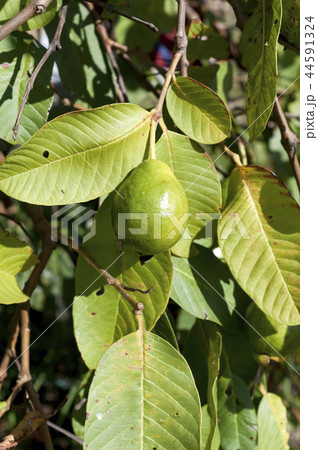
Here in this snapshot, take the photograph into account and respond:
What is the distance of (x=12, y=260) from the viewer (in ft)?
3.04

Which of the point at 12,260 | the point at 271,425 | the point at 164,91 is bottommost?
the point at 271,425

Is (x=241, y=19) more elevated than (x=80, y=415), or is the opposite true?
(x=241, y=19)

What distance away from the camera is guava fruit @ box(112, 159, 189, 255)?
721mm

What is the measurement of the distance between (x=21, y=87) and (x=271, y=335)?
664mm

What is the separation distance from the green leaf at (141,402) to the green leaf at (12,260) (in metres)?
0.22

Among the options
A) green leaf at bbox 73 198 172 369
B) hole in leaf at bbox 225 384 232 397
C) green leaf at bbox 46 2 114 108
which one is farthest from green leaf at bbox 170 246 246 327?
green leaf at bbox 46 2 114 108

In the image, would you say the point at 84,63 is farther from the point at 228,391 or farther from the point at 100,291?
the point at 228,391

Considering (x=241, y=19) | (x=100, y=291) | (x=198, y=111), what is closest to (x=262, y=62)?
(x=198, y=111)

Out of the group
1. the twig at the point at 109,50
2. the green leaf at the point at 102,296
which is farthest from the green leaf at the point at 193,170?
the twig at the point at 109,50

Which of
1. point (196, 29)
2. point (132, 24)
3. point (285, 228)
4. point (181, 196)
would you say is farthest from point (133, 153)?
point (132, 24)

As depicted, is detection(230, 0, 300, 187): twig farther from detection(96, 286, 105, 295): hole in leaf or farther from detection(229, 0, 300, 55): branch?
detection(96, 286, 105, 295): hole in leaf

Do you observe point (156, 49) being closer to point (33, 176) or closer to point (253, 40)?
point (253, 40)

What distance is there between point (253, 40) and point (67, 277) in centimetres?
104

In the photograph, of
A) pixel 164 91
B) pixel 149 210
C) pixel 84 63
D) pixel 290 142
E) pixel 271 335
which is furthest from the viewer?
pixel 84 63
